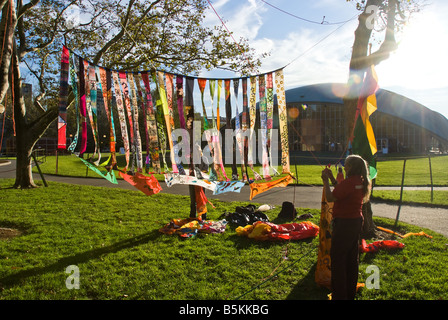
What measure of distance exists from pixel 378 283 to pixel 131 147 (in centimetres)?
421

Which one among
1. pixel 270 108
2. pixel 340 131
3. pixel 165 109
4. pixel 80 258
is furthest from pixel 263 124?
pixel 340 131

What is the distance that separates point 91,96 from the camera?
497 centimetres

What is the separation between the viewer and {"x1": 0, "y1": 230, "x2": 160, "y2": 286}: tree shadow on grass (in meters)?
4.38

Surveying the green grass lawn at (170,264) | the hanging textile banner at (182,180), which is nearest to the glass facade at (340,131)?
the green grass lawn at (170,264)

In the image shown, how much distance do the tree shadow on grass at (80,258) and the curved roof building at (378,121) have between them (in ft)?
144

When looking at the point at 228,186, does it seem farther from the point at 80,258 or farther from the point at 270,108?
the point at 80,258

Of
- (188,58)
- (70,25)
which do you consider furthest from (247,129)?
(70,25)

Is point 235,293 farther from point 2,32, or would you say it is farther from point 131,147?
point 2,32

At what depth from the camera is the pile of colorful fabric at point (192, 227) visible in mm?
6512

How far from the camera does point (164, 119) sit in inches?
205

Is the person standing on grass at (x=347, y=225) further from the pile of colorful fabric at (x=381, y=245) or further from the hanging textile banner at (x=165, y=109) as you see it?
the hanging textile banner at (x=165, y=109)

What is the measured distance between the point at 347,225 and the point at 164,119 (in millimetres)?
3206

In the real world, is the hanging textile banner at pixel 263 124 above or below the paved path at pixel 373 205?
above

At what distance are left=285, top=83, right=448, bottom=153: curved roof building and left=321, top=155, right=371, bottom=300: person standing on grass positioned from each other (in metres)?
45.4
